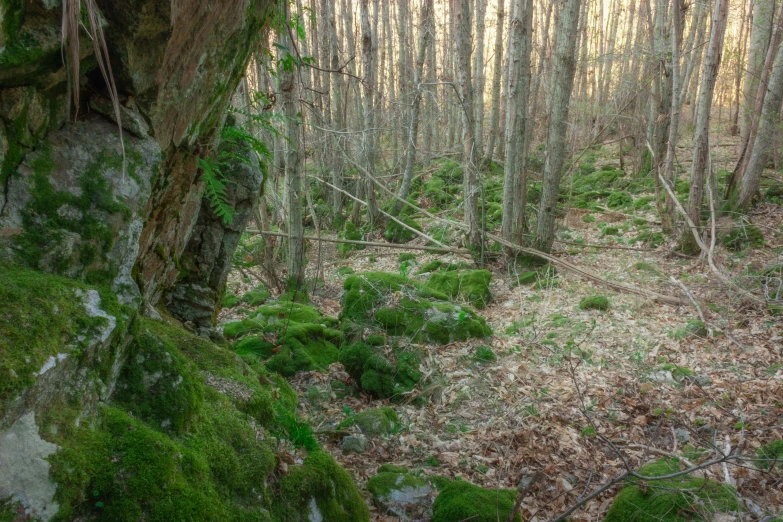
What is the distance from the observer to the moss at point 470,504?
3.32 m

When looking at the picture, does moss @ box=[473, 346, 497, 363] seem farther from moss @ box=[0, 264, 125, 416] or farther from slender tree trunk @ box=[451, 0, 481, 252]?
moss @ box=[0, 264, 125, 416]

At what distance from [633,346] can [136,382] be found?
592 cm

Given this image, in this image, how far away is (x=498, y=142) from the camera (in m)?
20.7

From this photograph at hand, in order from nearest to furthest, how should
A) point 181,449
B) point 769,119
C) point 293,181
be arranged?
point 181,449 → point 293,181 → point 769,119

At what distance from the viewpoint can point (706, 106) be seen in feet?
29.7

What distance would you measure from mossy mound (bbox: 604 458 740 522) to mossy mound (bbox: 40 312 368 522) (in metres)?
1.71

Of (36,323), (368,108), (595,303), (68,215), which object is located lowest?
(595,303)

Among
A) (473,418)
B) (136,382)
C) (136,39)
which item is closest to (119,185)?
(136,39)

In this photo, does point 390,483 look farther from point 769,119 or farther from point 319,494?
point 769,119

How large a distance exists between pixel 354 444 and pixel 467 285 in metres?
4.77

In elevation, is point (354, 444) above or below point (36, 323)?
below

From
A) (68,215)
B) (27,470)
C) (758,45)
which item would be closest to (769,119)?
(758,45)

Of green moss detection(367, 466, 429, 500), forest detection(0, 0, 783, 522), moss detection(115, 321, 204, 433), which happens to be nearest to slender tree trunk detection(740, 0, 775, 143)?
forest detection(0, 0, 783, 522)

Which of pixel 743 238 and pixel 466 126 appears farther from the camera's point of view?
pixel 466 126
